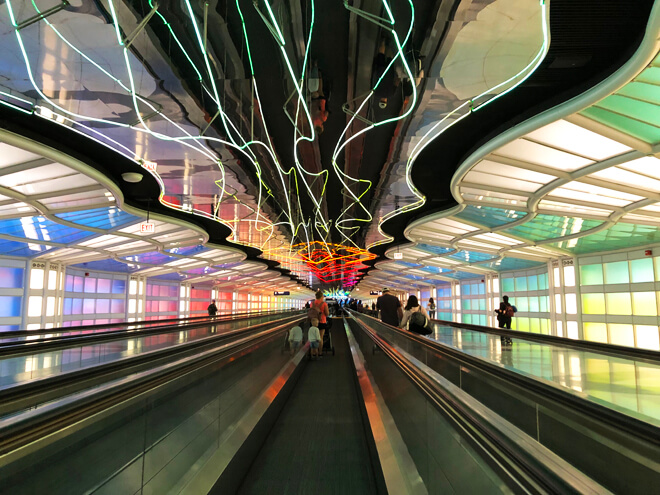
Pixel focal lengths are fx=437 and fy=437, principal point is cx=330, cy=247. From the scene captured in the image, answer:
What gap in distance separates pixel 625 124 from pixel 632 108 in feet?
2.24

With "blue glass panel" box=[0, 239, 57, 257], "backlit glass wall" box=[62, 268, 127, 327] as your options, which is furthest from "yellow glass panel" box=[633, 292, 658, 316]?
"backlit glass wall" box=[62, 268, 127, 327]

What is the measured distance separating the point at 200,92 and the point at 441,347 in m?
6.73

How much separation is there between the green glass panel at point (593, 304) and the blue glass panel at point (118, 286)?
29.7 meters

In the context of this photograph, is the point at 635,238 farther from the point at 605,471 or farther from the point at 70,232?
the point at 70,232

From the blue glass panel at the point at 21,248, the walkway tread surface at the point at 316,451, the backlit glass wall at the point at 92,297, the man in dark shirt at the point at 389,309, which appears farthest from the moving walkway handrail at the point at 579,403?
the backlit glass wall at the point at 92,297

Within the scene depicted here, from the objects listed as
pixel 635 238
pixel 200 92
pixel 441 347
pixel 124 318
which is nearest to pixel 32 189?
pixel 200 92

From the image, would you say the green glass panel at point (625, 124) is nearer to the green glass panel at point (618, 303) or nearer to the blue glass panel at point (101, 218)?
the green glass panel at point (618, 303)

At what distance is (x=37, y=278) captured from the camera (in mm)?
23047

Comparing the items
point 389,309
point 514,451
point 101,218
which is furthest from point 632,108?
point 101,218

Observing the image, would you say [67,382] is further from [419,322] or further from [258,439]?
[419,322]

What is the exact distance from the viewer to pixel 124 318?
103 ft

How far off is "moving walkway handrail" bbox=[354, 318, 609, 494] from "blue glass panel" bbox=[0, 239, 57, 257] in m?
22.2

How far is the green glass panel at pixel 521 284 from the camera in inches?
1169

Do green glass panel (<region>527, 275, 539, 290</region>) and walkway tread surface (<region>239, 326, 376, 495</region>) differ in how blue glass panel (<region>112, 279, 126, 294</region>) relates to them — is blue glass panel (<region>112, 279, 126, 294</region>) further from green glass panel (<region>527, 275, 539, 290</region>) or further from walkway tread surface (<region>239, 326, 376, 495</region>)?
green glass panel (<region>527, 275, 539, 290</region>)
